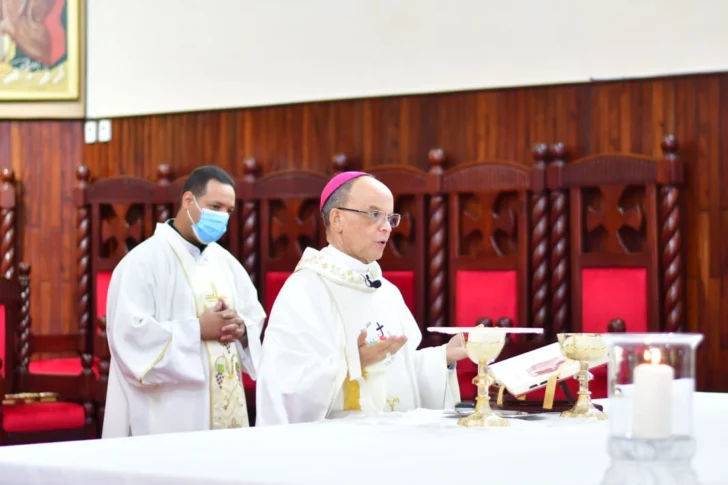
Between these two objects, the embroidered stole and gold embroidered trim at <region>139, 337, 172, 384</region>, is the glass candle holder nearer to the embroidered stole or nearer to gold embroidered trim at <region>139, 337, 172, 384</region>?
gold embroidered trim at <region>139, 337, 172, 384</region>

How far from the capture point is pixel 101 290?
7.51 metres

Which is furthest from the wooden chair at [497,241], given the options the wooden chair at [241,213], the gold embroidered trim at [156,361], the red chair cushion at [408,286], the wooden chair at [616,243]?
the gold embroidered trim at [156,361]

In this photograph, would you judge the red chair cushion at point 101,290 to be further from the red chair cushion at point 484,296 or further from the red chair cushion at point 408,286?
the red chair cushion at point 484,296

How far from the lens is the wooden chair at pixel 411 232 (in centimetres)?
657

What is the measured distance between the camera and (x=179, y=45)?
7.67 meters

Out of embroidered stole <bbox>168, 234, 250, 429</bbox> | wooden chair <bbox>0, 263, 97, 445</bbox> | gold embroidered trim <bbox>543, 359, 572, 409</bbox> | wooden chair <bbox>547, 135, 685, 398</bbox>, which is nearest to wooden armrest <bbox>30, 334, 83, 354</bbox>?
wooden chair <bbox>0, 263, 97, 445</bbox>

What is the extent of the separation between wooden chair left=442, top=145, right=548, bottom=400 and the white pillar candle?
4.72m

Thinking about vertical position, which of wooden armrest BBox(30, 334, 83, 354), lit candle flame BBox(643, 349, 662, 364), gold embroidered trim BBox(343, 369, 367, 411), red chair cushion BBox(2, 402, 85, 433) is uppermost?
lit candle flame BBox(643, 349, 662, 364)

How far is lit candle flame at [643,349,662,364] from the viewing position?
1.49m

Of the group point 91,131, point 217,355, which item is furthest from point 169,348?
point 91,131

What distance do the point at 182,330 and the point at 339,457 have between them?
282 cm

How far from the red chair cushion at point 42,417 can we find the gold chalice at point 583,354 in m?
4.08

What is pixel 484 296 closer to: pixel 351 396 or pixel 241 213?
pixel 241 213

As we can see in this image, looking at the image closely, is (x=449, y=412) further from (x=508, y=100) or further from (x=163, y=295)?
(x=508, y=100)
